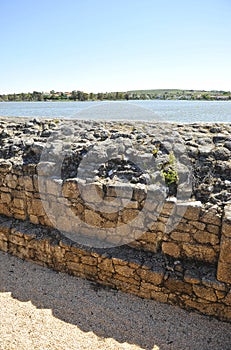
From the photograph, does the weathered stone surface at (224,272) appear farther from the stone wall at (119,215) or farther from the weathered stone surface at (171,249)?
the weathered stone surface at (171,249)

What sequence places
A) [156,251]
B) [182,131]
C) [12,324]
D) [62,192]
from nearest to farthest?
[12,324]
[156,251]
[62,192]
[182,131]

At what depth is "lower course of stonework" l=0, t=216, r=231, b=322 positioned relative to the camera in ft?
13.3

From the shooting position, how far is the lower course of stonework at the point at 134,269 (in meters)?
4.06

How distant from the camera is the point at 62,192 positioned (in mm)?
5055

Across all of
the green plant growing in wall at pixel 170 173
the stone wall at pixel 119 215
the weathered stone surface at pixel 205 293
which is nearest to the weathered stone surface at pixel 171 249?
the stone wall at pixel 119 215

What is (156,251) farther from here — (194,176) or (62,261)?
(62,261)

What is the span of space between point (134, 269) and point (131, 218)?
79cm

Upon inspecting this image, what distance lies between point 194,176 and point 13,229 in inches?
139

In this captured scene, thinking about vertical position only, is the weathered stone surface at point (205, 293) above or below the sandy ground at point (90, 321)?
above

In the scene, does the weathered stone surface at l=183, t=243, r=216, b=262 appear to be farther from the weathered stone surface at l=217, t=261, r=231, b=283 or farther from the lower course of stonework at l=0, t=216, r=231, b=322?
the weathered stone surface at l=217, t=261, r=231, b=283

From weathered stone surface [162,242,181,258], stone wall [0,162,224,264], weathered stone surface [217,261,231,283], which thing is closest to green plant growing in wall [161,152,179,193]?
stone wall [0,162,224,264]

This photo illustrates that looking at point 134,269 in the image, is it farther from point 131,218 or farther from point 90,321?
point 90,321

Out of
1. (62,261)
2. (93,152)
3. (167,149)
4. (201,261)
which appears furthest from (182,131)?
(62,261)

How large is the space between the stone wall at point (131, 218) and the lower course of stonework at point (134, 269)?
0.01m
